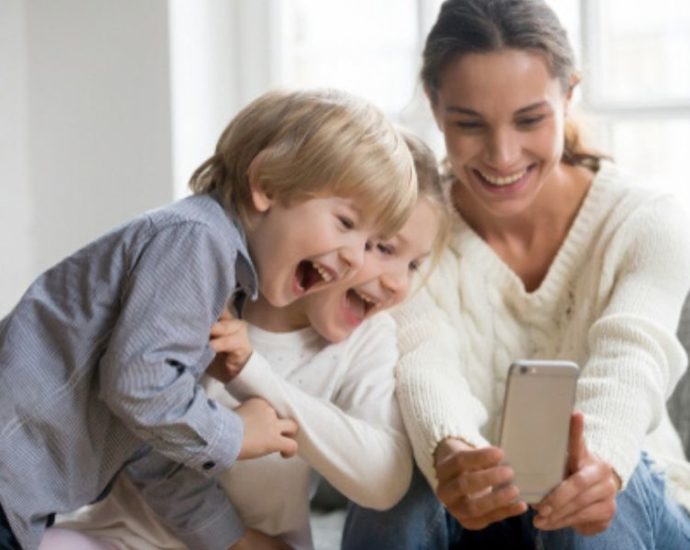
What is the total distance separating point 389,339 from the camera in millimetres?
1949

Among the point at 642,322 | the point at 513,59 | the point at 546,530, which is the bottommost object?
the point at 546,530

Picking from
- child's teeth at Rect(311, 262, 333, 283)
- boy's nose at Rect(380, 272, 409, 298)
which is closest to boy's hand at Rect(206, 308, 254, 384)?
child's teeth at Rect(311, 262, 333, 283)

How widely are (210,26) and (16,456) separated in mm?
1634

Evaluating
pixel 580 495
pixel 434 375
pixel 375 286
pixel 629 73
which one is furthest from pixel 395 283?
pixel 629 73

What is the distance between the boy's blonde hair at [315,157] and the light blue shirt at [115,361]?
0.07 metres

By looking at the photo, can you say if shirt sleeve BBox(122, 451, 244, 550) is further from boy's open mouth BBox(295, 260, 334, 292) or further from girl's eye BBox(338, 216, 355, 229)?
girl's eye BBox(338, 216, 355, 229)

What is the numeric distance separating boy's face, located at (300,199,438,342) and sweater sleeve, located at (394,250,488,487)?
0.30ft

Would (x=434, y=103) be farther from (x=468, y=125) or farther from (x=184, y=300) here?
(x=184, y=300)

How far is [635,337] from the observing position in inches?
72.8

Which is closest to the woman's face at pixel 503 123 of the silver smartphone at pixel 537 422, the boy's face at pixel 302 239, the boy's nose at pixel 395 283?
the boy's nose at pixel 395 283

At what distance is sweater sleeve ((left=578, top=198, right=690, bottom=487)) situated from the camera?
5.74 ft

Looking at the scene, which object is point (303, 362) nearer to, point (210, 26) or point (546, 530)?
point (546, 530)

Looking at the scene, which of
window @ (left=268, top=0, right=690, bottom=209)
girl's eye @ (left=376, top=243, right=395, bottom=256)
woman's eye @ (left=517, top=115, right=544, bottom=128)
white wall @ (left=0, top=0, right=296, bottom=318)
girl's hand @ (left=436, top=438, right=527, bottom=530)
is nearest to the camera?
girl's hand @ (left=436, top=438, right=527, bottom=530)

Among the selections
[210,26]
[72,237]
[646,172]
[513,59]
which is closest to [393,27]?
[210,26]
